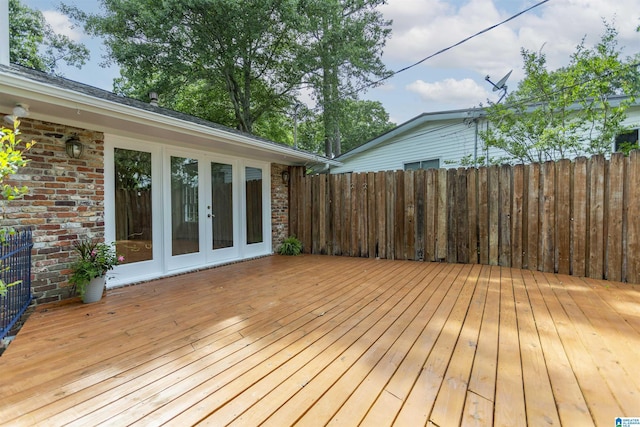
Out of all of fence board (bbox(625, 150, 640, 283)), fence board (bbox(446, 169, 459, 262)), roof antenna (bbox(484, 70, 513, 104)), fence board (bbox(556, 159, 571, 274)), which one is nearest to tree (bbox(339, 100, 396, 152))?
roof antenna (bbox(484, 70, 513, 104))

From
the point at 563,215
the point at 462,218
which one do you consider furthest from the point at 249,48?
the point at 563,215

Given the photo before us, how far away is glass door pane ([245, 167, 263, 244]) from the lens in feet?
21.2

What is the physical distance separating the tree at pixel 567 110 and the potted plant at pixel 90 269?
23.5 feet

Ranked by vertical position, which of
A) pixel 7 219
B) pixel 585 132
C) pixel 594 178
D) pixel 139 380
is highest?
pixel 585 132

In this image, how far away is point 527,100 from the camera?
6648mm

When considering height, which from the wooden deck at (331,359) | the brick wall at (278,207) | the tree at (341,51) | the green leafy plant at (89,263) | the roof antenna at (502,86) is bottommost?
the wooden deck at (331,359)

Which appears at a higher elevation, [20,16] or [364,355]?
[20,16]

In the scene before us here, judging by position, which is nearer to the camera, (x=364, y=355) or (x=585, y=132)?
(x=364, y=355)

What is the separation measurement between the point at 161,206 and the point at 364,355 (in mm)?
3880

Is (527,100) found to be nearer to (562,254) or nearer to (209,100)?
(562,254)

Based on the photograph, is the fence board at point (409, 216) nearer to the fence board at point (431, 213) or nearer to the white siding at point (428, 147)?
the fence board at point (431, 213)

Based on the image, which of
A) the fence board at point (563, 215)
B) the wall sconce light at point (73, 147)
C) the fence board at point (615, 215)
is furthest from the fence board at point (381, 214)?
the wall sconce light at point (73, 147)

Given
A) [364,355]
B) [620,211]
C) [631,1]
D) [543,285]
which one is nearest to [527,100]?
[631,1]

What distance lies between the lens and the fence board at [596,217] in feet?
14.5
